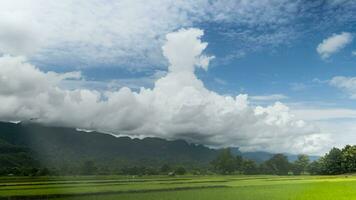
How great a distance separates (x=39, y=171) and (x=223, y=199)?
6622cm

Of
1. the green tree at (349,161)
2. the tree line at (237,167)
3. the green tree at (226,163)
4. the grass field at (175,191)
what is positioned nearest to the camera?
the grass field at (175,191)

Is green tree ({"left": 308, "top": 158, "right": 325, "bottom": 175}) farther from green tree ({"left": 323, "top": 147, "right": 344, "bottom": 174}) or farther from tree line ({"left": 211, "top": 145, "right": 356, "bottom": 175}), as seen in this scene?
green tree ({"left": 323, "top": 147, "right": 344, "bottom": 174})

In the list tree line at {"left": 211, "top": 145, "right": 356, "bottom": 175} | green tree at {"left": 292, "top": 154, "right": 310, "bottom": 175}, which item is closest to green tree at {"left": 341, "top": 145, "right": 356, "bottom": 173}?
tree line at {"left": 211, "top": 145, "right": 356, "bottom": 175}

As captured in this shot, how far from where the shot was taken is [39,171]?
310 feet

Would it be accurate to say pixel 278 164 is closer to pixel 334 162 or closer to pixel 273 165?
pixel 273 165

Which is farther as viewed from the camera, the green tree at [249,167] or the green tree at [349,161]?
the green tree at [249,167]

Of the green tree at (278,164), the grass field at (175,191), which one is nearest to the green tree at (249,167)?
the green tree at (278,164)

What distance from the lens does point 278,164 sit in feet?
532

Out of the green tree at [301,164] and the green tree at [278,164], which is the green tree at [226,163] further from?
the green tree at [301,164]

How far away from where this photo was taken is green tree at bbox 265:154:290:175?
158 meters

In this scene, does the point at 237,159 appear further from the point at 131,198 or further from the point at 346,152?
the point at 131,198

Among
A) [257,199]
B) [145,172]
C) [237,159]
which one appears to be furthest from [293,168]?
[257,199]

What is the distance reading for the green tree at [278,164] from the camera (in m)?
158

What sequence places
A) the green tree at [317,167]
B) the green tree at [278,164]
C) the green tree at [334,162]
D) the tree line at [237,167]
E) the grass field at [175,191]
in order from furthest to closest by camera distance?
the green tree at [278,164] → the green tree at [317,167] → the green tree at [334,162] → the tree line at [237,167] → the grass field at [175,191]
